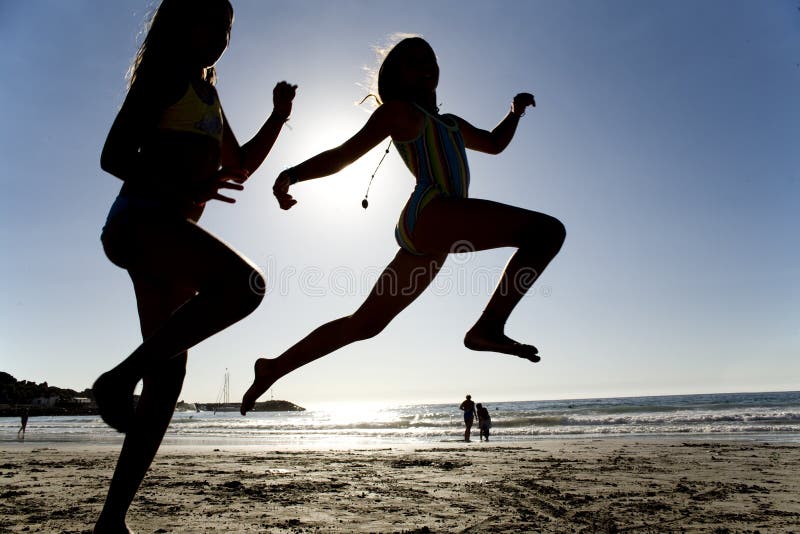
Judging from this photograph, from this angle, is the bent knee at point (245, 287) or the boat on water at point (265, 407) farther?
the boat on water at point (265, 407)

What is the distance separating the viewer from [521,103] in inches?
118

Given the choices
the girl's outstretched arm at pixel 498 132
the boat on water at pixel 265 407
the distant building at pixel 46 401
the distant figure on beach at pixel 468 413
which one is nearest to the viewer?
the girl's outstretched arm at pixel 498 132

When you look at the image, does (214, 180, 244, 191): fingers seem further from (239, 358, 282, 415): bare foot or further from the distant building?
the distant building

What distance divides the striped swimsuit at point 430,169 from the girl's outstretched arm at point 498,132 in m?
0.26

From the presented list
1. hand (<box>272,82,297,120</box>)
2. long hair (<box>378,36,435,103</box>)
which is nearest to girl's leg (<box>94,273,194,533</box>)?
hand (<box>272,82,297,120</box>)

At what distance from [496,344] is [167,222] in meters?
1.36

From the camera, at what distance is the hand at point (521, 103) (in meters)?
3.00

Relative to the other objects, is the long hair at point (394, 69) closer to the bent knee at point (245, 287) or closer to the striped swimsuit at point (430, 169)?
the striped swimsuit at point (430, 169)

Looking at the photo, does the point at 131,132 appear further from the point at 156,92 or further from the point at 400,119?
the point at 400,119

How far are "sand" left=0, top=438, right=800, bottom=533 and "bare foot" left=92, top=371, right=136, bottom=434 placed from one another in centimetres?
212

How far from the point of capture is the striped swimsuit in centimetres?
238

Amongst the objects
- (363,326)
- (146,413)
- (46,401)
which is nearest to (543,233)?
(363,326)

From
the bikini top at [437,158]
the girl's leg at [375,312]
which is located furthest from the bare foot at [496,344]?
the bikini top at [437,158]

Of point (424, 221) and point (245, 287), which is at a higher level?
point (424, 221)
